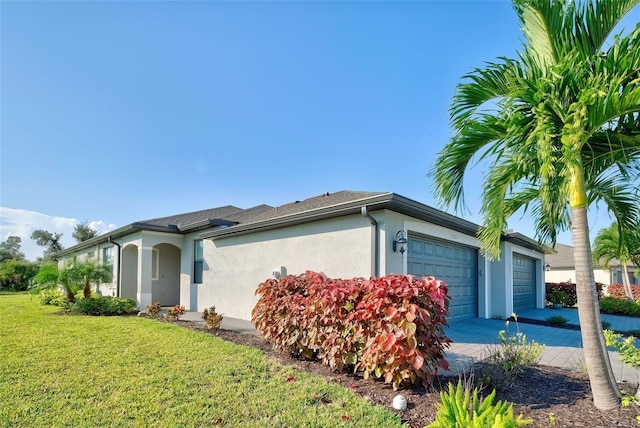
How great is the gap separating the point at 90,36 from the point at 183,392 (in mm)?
9097

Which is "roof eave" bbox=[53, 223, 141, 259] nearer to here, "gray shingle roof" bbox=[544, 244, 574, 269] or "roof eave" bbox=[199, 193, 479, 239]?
"roof eave" bbox=[199, 193, 479, 239]

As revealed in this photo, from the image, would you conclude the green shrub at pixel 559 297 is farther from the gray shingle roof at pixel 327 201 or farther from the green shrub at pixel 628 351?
the green shrub at pixel 628 351

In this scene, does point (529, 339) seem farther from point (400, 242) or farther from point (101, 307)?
point (101, 307)

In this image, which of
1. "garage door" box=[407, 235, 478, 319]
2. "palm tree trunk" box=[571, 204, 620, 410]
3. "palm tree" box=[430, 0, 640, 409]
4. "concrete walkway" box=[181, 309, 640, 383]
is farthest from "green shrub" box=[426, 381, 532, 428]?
"garage door" box=[407, 235, 478, 319]

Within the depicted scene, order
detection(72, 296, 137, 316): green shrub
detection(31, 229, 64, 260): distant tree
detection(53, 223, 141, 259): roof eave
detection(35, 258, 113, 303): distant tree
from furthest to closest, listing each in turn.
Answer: detection(31, 229, 64, 260): distant tree < detection(53, 223, 141, 259): roof eave < detection(35, 258, 113, 303): distant tree < detection(72, 296, 137, 316): green shrub

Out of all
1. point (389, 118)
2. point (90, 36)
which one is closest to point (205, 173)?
point (90, 36)

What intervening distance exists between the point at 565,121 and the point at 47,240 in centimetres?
6037

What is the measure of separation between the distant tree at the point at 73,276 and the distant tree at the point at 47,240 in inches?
1603

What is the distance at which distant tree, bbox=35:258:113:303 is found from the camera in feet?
44.5

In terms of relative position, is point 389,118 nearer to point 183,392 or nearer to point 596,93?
point 596,93

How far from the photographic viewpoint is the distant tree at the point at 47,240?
1860 inches

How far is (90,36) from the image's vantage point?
9.02 meters

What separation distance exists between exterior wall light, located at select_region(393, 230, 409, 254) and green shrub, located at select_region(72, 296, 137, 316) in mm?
10583

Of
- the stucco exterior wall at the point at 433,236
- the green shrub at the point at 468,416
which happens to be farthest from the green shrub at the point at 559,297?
the green shrub at the point at 468,416
